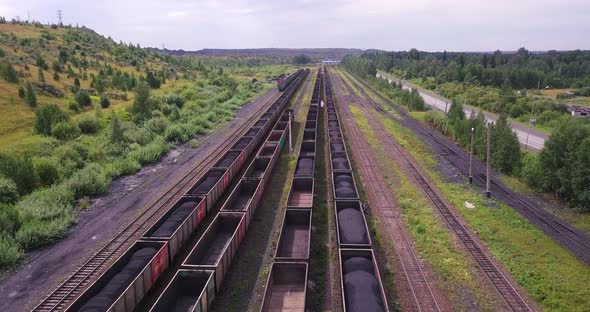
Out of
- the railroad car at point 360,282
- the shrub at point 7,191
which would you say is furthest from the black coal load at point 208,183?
the railroad car at point 360,282

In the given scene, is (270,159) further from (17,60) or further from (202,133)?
(17,60)

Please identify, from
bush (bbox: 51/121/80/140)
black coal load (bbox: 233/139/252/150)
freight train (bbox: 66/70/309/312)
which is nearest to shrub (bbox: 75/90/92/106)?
bush (bbox: 51/121/80/140)

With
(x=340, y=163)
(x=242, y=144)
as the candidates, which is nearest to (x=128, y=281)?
(x=340, y=163)

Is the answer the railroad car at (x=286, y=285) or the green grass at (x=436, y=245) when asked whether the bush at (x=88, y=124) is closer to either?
the green grass at (x=436, y=245)

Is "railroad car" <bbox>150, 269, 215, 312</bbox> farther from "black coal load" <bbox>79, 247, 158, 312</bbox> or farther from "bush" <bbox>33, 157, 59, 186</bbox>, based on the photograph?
"bush" <bbox>33, 157, 59, 186</bbox>

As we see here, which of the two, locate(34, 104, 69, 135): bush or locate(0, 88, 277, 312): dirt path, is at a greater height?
locate(34, 104, 69, 135): bush
